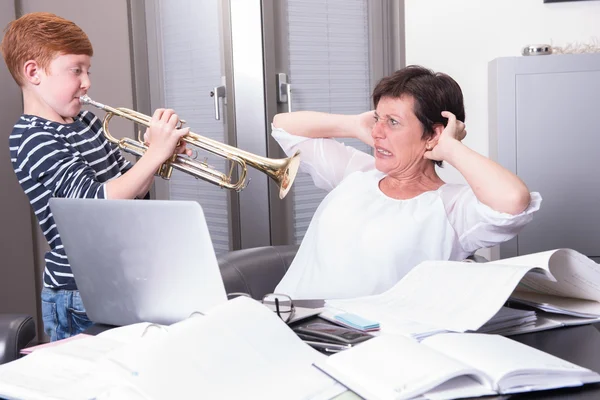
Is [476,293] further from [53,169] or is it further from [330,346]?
[53,169]

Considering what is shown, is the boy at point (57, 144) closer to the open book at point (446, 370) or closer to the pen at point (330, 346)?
the pen at point (330, 346)

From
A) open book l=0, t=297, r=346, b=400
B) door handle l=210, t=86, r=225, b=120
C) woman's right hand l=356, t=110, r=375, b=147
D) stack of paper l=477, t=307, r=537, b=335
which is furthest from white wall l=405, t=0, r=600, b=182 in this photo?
open book l=0, t=297, r=346, b=400

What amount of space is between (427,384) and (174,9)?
2.81m

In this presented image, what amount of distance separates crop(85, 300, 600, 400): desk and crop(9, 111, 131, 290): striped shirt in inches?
20.2

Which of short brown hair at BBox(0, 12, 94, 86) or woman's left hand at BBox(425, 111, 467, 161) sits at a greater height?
short brown hair at BBox(0, 12, 94, 86)

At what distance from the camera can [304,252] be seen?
6.23 feet

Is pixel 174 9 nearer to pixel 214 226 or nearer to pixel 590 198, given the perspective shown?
pixel 214 226

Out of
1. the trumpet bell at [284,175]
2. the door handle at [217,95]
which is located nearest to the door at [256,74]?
the door handle at [217,95]

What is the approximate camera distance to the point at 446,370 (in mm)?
830

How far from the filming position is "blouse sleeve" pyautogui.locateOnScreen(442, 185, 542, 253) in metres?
1.57

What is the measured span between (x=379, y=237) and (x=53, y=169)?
810 millimetres

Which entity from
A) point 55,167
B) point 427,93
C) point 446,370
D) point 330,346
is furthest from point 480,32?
point 446,370

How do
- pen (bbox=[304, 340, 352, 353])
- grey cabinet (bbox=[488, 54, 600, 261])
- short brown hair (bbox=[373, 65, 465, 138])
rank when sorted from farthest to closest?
grey cabinet (bbox=[488, 54, 600, 261]), short brown hair (bbox=[373, 65, 465, 138]), pen (bbox=[304, 340, 352, 353])

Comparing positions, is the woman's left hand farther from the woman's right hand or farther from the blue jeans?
the blue jeans
